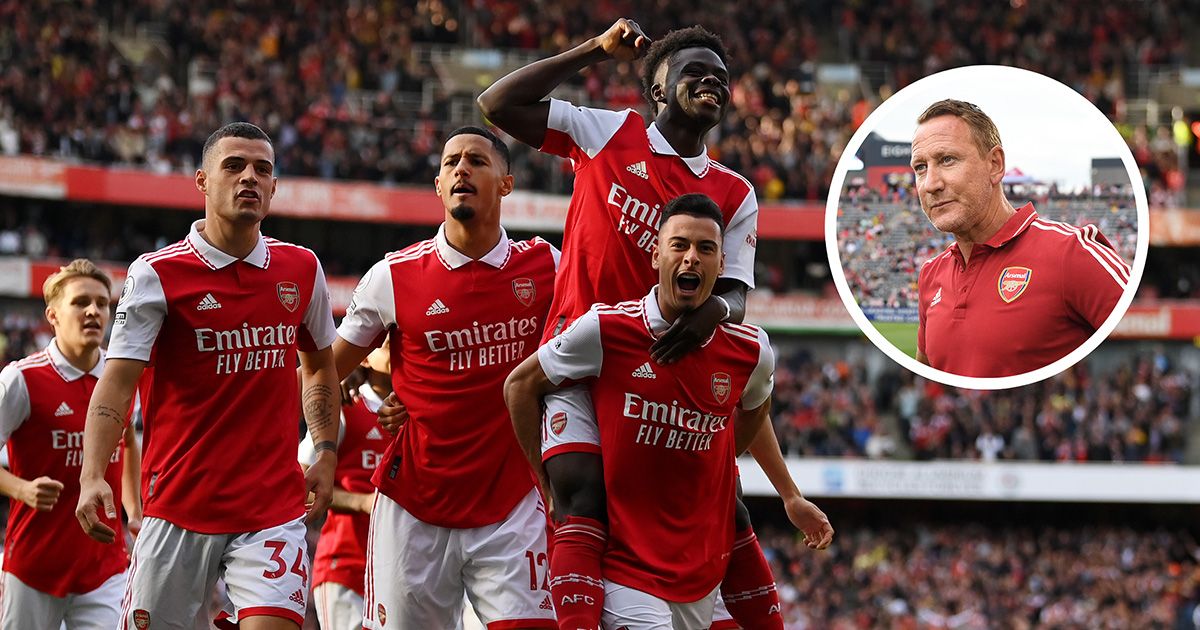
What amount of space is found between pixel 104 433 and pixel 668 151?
2.57 m

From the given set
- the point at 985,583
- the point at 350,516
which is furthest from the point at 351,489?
the point at 985,583

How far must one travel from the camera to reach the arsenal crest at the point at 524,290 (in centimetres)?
713

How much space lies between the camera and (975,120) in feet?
17.2

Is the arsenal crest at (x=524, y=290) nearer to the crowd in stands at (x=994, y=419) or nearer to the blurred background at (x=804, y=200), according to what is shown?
the blurred background at (x=804, y=200)

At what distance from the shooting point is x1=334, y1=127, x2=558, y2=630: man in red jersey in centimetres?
695

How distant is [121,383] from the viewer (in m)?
6.38

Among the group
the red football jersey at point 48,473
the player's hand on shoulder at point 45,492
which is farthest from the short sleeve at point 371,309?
the red football jersey at point 48,473

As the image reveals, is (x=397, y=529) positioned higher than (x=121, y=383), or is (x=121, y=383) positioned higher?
(x=121, y=383)

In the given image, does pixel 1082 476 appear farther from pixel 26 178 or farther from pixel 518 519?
pixel 518 519

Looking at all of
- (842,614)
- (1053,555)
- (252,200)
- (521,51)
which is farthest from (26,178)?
(252,200)

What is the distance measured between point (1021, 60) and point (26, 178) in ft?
71.1

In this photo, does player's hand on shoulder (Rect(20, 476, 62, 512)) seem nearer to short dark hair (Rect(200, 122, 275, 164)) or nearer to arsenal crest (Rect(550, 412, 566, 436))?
short dark hair (Rect(200, 122, 275, 164))

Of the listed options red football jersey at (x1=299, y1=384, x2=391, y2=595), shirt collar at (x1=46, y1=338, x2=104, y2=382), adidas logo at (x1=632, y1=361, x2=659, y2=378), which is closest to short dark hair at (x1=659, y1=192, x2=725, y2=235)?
adidas logo at (x1=632, y1=361, x2=659, y2=378)

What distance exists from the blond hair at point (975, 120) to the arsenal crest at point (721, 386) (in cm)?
135
